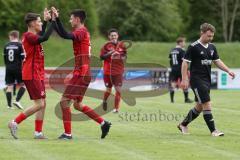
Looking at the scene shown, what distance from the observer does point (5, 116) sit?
18094 millimetres

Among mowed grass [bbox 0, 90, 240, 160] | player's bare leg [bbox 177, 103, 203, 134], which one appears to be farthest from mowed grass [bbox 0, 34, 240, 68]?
player's bare leg [bbox 177, 103, 203, 134]

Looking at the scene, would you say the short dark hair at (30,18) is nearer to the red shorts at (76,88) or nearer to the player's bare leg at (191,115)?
the red shorts at (76,88)

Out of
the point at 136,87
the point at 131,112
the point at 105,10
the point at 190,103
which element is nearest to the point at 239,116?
the point at 131,112

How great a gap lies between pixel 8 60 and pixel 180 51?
7018mm

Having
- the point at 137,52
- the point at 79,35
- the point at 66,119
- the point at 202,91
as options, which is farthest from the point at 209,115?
the point at 137,52

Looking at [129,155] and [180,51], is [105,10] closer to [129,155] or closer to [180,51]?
[180,51]

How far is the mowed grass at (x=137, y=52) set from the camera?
45588 millimetres

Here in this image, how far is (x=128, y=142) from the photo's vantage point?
1249cm

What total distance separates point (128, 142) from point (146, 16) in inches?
1977

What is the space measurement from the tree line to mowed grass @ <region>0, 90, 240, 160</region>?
24.4 meters

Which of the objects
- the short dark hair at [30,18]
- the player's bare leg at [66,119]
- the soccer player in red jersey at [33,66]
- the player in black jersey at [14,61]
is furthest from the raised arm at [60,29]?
the player in black jersey at [14,61]

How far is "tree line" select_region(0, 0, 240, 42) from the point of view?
154 ft

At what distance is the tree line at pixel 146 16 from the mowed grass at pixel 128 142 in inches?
962

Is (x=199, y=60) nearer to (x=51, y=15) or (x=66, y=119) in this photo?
(x=66, y=119)
